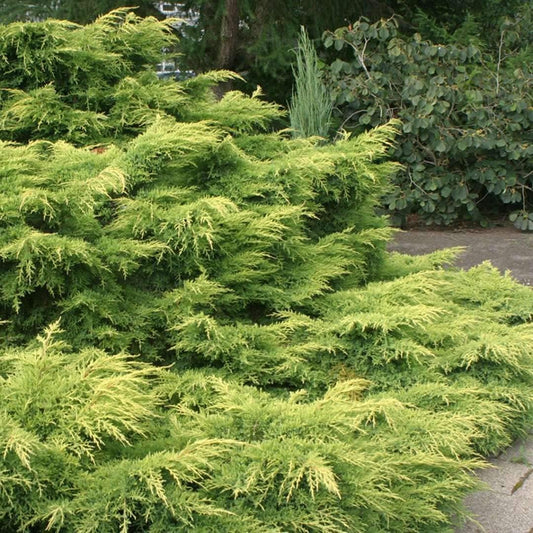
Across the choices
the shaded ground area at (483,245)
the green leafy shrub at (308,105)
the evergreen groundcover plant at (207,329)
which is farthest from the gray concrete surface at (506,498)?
the green leafy shrub at (308,105)

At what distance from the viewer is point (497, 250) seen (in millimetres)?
6398

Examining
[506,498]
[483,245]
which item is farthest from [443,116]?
[506,498]

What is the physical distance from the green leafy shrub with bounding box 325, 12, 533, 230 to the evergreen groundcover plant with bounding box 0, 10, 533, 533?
3013 millimetres

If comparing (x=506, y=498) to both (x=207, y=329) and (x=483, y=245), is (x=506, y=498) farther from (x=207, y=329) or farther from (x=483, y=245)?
(x=483, y=245)

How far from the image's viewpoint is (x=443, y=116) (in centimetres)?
702

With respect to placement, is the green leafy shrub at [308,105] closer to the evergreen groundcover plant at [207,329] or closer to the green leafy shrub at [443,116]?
the green leafy shrub at [443,116]

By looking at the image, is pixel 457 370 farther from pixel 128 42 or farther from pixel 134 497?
pixel 128 42

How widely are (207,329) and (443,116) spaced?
16.0 ft

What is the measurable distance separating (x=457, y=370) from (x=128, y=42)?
7.11 ft

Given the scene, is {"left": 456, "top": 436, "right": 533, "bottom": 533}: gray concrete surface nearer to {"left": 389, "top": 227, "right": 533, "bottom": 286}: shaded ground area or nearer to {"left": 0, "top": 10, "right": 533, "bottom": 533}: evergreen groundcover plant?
{"left": 0, "top": 10, "right": 533, "bottom": 533}: evergreen groundcover plant

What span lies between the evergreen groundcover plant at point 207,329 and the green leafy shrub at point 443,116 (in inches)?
119

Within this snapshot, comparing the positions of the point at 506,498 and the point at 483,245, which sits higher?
the point at 483,245

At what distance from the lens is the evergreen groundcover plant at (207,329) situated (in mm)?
2090

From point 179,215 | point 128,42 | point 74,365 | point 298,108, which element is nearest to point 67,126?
point 128,42
